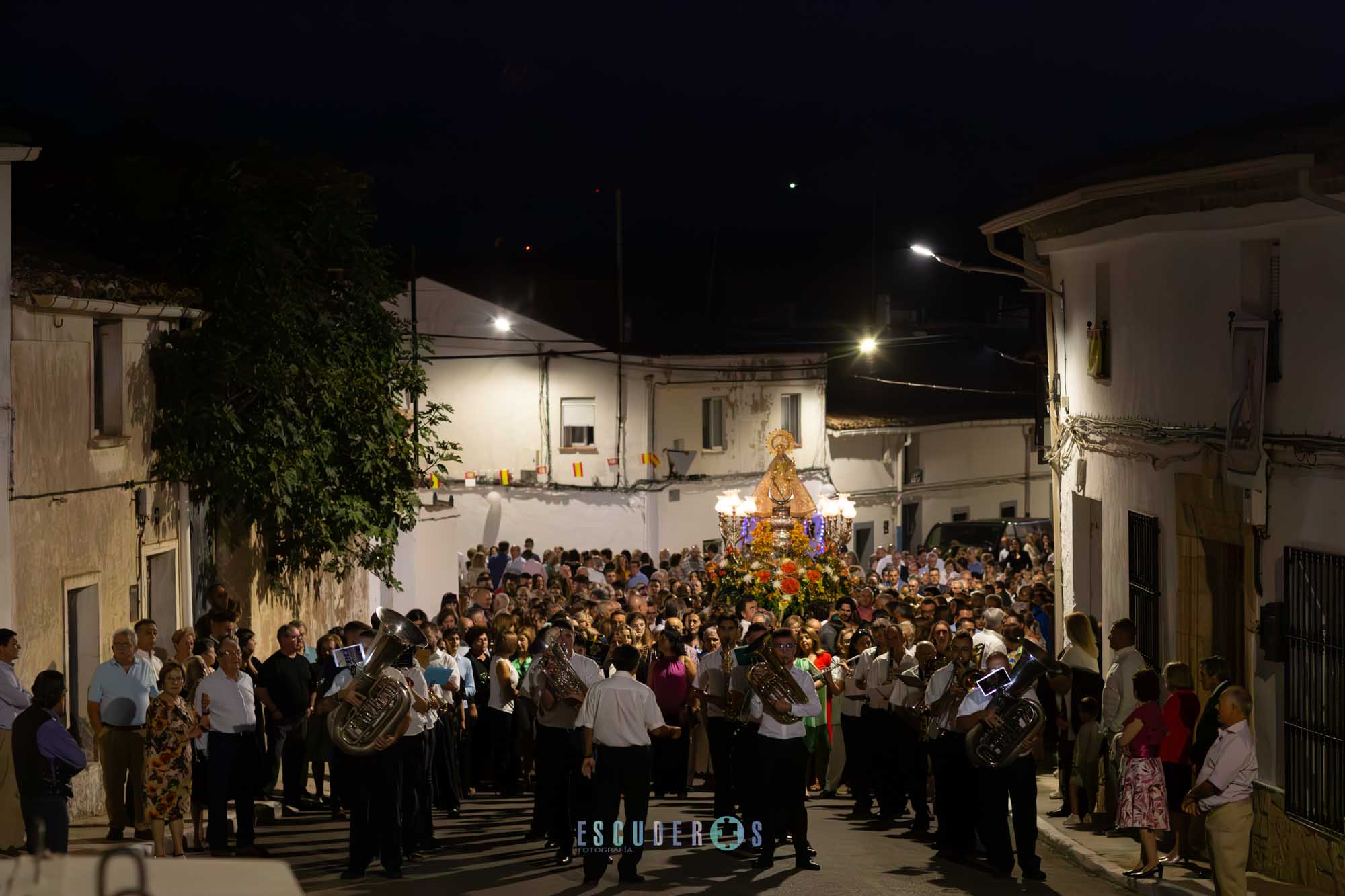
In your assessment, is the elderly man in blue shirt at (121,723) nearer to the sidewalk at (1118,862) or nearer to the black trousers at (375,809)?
the black trousers at (375,809)

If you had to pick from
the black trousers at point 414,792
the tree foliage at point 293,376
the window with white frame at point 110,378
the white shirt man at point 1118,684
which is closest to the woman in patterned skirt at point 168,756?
the black trousers at point 414,792

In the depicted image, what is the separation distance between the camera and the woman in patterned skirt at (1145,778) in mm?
12562

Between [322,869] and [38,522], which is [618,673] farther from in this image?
[38,522]

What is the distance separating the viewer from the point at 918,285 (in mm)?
65000

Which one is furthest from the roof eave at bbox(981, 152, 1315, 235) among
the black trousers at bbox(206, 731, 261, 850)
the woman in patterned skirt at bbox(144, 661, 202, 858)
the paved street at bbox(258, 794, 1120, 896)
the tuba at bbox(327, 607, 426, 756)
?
the woman in patterned skirt at bbox(144, 661, 202, 858)

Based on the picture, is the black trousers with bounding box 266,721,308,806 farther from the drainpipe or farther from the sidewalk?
the drainpipe


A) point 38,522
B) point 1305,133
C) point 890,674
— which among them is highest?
point 1305,133

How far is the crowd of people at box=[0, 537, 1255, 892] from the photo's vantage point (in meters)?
12.7

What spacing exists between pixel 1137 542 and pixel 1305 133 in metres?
5.49

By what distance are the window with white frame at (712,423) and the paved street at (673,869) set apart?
30.4 meters

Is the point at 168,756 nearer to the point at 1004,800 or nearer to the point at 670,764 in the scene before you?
the point at 670,764

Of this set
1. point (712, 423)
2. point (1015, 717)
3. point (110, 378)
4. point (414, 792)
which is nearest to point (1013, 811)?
point (1015, 717)

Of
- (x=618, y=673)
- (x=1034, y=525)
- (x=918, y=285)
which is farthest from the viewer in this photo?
(x=918, y=285)

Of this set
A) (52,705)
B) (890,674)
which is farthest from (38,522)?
(890,674)
